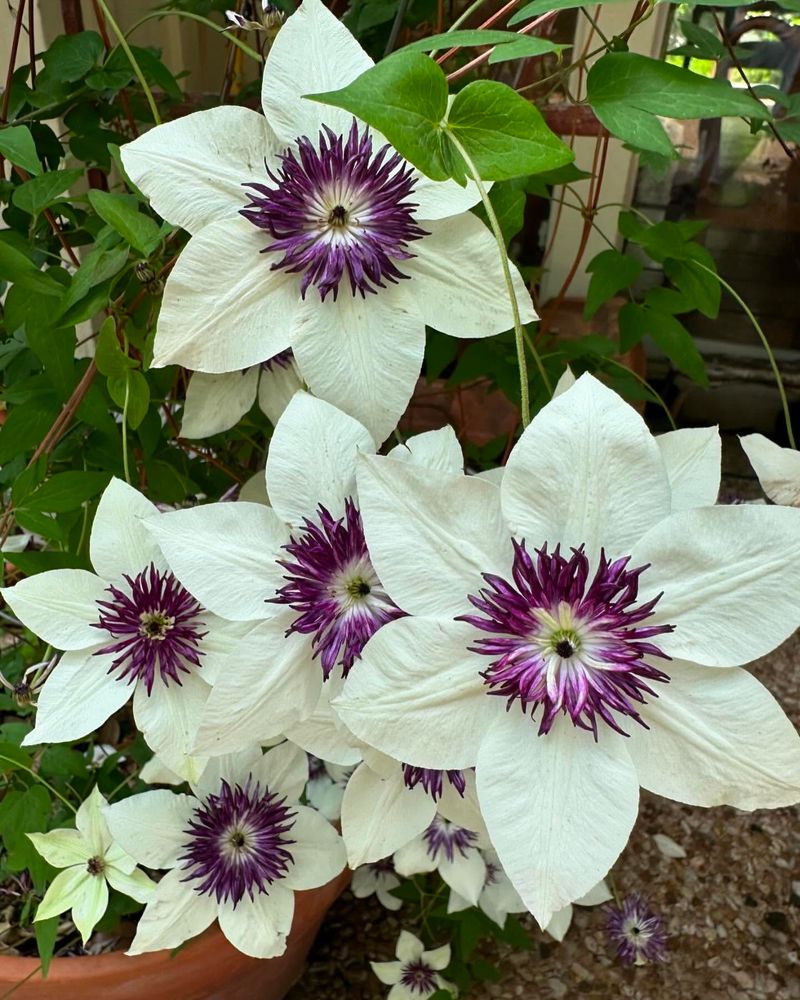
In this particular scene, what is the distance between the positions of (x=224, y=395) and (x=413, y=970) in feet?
2.02

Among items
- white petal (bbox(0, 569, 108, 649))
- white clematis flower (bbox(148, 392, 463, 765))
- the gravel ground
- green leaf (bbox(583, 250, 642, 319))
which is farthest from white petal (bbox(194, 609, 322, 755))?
the gravel ground

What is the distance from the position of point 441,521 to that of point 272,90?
0.17 meters

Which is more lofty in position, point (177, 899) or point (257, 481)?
point (257, 481)

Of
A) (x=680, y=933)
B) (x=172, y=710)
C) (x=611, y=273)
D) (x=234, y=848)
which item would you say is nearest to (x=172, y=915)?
(x=234, y=848)

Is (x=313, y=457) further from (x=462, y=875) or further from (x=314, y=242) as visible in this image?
(x=462, y=875)

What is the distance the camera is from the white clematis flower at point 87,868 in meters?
0.53

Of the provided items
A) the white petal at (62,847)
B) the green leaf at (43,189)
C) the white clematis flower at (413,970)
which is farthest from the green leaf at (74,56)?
the white clematis flower at (413,970)

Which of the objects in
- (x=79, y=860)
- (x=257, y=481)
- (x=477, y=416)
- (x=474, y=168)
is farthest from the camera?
(x=477, y=416)

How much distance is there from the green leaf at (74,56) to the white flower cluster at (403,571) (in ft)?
0.88

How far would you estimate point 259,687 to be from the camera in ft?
1.09

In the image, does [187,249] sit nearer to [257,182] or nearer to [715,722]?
[257,182]

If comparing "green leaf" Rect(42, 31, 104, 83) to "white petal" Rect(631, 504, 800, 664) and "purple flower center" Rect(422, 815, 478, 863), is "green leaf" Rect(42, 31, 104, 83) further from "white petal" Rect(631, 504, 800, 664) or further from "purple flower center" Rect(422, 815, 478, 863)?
"purple flower center" Rect(422, 815, 478, 863)

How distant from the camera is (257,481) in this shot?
0.44m

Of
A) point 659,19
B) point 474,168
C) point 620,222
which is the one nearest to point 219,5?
point 620,222
